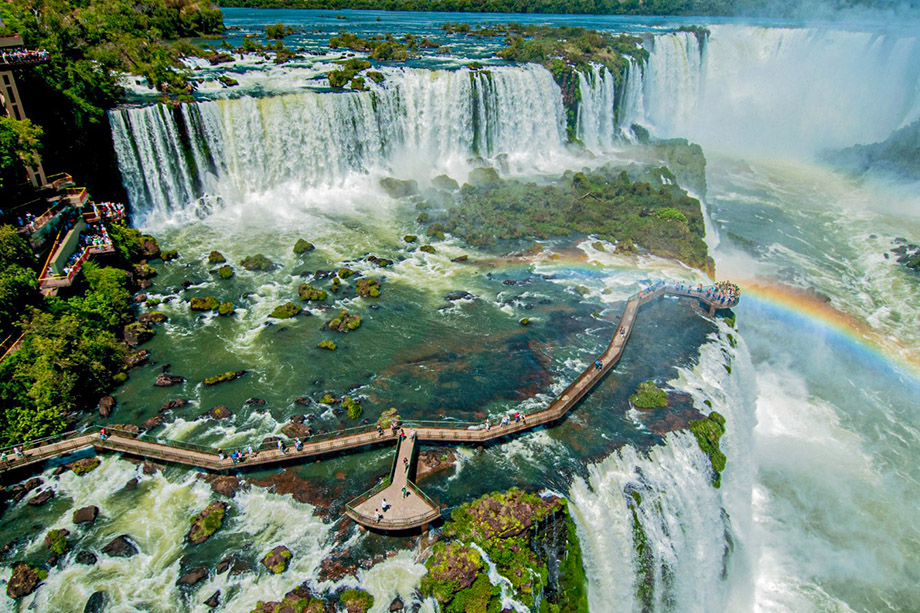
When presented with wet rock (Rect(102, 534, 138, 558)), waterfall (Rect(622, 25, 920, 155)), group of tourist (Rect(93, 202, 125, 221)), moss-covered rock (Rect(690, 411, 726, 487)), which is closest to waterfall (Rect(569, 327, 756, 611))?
moss-covered rock (Rect(690, 411, 726, 487))

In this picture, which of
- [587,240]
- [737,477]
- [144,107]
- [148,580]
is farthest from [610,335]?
[144,107]

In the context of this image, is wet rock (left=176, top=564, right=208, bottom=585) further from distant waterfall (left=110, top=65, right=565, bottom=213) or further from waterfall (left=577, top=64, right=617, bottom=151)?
waterfall (left=577, top=64, right=617, bottom=151)

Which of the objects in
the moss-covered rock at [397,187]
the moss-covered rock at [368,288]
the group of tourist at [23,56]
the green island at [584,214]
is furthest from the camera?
the moss-covered rock at [397,187]

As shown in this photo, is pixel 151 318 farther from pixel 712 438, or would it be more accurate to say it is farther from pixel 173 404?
pixel 712 438

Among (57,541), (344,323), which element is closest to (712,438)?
(344,323)

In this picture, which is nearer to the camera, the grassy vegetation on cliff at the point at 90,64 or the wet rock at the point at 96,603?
the wet rock at the point at 96,603

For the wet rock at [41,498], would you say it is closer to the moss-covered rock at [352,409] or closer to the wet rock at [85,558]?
the wet rock at [85,558]

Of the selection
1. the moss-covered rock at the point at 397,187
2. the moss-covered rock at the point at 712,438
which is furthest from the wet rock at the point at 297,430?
the moss-covered rock at the point at 397,187
